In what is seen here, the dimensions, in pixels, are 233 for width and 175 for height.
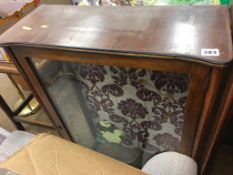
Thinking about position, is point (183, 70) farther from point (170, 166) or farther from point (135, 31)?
point (170, 166)

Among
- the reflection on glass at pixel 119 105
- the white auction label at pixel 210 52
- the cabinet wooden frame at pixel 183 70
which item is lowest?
the reflection on glass at pixel 119 105

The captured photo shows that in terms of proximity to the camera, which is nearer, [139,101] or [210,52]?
[210,52]

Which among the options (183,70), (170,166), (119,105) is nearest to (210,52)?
(183,70)

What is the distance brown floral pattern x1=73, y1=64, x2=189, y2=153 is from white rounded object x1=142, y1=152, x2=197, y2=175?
15 centimetres

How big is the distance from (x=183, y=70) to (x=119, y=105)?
0.42m

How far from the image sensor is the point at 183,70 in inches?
22.5

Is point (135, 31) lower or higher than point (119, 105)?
higher

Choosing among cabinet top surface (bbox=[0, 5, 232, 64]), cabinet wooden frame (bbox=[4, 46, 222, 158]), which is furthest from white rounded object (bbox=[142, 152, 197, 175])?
cabinet top surface (bbox=[0, 5, 232, 64])

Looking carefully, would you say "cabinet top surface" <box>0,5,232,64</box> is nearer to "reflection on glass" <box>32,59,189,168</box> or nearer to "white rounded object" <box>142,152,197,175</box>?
"reflection on glass" <box>32,59,189,168</box>

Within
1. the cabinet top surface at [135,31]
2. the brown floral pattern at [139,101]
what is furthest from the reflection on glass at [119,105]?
the cabinet top surface at [135,31]

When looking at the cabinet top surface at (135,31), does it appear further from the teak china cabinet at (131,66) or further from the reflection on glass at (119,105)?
the reflection on glass at (119,105)

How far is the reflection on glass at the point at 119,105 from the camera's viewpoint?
0.78 metres

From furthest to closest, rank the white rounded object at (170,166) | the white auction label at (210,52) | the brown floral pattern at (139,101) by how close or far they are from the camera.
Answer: the brown floral pattern at (139,101), the white rounded object at (170,166), the white auction label at (210,52)

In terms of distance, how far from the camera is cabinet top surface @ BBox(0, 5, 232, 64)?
54 centimetres
